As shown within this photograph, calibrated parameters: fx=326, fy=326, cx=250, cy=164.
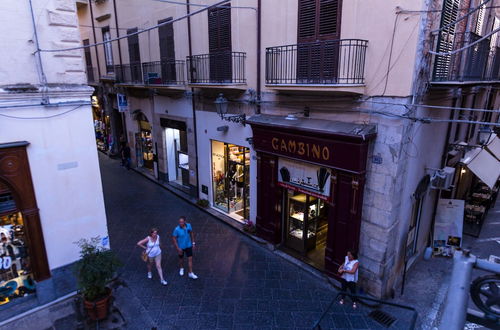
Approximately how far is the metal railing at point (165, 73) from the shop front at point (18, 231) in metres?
7.77

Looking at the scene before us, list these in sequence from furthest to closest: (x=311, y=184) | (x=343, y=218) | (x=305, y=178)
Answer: (x=305, y=178) < (x=311, y=184) < (x=343, y=218)

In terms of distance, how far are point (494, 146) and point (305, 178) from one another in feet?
26.9

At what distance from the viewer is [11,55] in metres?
6.95

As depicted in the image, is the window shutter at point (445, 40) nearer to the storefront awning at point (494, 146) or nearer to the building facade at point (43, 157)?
the storefront awning at point (494, 146)

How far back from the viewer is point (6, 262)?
7773mm

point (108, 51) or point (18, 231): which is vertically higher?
point (108, 51)

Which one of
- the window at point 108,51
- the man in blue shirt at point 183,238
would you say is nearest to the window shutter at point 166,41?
the window at point 108,51

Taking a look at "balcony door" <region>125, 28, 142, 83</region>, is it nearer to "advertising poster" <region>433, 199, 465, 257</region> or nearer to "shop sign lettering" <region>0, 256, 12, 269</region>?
"shop sign lettering" <region>0, 256, 12, 269</region>

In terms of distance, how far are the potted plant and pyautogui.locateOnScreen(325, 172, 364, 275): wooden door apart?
566 centimetres

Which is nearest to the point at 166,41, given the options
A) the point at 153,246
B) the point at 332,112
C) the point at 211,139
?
the point at 211,139

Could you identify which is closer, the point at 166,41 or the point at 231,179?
the point at 231,179

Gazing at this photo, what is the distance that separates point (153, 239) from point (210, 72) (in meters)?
6.31

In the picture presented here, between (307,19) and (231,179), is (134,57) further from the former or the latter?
(307,19)

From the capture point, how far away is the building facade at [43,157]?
704cm
